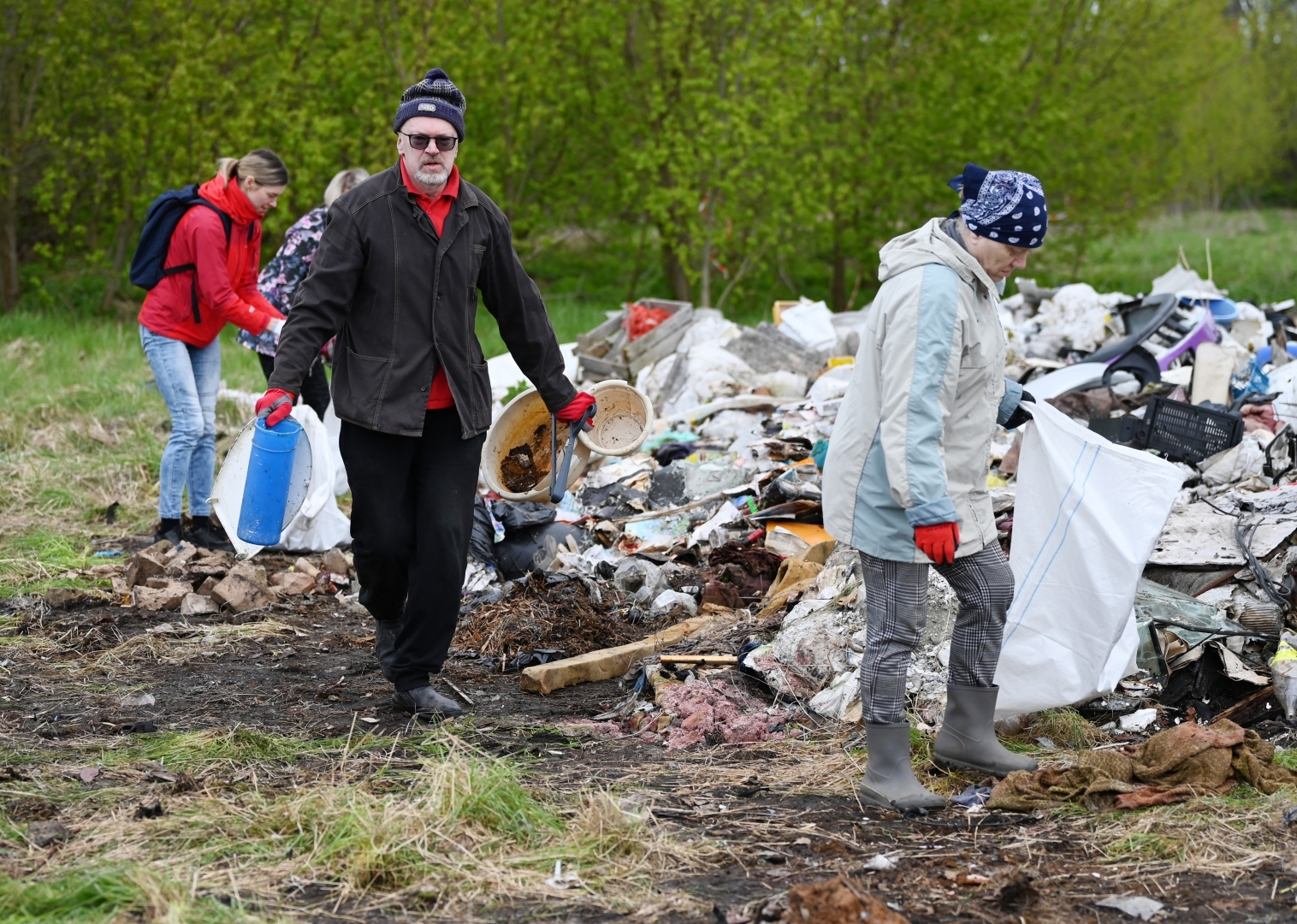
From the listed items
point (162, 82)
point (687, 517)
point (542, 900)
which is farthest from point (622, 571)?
point (162, 82)

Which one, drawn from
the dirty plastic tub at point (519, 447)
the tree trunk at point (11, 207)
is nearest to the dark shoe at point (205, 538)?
the dirty plastic tub at point (519, 447)

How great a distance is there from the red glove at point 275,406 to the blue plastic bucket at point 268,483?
134 cm

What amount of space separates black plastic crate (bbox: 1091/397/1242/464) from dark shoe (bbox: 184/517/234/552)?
14.8 ft

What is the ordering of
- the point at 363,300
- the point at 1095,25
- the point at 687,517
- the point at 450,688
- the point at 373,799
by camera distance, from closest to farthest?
1. the point at 373,799
2. the point at 363,300
3. the point at 450,688
4. the point at 687,517
5. the point at 1095,25

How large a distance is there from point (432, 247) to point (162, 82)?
12273mm

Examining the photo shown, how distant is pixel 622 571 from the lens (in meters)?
5.79

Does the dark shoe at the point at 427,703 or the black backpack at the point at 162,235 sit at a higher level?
the black backpack at the point at 162,235

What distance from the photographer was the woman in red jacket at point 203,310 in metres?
5.99

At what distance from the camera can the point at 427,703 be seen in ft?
13.7

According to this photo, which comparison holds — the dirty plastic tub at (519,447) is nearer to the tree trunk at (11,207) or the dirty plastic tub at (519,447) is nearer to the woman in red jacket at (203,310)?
the woman in red jacket at (203,310)

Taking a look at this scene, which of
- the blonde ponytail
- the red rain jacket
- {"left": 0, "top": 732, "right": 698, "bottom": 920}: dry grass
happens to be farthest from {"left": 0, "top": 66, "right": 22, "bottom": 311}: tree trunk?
{"left": 0, "top": 732, "right": 698, "bottom": 920}: dry grass

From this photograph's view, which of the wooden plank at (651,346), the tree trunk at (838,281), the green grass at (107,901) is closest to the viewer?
the green grass at (107,901)

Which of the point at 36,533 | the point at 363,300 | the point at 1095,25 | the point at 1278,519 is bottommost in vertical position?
the point at 36,533

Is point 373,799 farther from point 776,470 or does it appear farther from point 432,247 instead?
point 776,470
